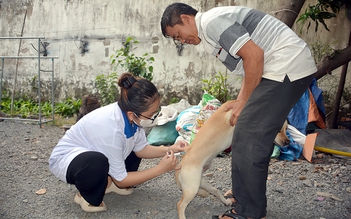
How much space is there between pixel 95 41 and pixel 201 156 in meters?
5.34

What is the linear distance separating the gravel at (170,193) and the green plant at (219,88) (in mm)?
1464

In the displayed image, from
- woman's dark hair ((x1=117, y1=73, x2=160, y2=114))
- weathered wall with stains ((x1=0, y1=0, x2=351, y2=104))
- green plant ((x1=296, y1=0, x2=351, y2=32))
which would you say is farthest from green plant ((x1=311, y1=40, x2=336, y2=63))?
woman's dark hair ((x1=117, y1=73, x2=160, y2=114))

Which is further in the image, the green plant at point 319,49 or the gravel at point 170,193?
the green plant at point 319,49

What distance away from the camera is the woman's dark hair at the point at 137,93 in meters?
2.59

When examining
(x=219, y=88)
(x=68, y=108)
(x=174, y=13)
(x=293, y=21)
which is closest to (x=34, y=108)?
(x=68, y=108)

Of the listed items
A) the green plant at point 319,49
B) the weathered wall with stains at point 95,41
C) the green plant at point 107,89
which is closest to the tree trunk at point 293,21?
the green plant at point 319,49

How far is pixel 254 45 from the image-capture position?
7.39 ft

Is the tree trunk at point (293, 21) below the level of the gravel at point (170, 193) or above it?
above

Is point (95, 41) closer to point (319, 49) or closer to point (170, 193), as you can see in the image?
point (319, 49)

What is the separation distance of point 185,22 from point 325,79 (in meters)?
4.10

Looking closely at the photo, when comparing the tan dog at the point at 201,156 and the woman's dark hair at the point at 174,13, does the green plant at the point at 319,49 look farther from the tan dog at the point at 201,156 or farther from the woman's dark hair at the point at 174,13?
the woman's dark hair at the point at 174,13

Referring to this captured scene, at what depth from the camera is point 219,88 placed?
5.71 m

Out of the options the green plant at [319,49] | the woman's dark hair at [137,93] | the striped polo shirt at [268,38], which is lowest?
the woman's dark hair at [137,93]

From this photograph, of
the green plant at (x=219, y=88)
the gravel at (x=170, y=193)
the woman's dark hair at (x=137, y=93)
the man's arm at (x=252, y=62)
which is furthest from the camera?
the green plant at (x=219, y=88)
